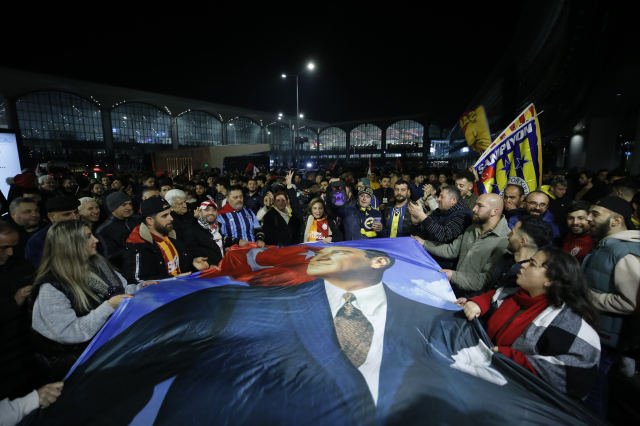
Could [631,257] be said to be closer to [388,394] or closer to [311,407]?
[388,394]

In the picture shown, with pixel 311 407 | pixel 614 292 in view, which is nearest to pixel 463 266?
pixel 614 292

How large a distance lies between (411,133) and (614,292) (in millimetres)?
88242

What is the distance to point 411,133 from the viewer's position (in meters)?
84.6

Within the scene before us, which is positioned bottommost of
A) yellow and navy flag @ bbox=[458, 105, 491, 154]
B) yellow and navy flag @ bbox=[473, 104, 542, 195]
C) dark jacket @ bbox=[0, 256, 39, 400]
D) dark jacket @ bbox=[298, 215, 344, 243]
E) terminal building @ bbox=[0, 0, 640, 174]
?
dark jacket @ bbox=[0, 256, 39, 400]

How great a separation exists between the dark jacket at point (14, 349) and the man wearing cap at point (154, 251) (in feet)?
2.91

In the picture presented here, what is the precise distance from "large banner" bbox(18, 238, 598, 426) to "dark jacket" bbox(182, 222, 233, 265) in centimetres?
153

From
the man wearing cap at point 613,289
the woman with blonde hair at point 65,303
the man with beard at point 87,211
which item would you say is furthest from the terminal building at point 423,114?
the woman with blonde hair at point 65,303

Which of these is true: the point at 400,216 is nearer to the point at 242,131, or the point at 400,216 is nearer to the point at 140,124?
the point at 140,124

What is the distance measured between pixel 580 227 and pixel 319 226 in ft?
11.7

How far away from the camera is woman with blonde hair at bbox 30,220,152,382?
2176mm

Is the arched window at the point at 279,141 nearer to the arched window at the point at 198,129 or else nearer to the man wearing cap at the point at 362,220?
the arched window at the point at 198,129

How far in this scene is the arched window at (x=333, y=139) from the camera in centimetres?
9543

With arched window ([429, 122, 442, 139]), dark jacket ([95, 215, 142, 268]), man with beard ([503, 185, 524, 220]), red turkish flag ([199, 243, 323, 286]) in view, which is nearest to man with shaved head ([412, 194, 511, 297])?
red turkish flag ([199, 243, 323, 286])

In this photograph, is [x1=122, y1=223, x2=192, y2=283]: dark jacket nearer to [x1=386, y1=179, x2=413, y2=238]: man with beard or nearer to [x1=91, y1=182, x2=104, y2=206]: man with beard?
[x1=386, y1=179, x2=413, y2=238]: man with beard
